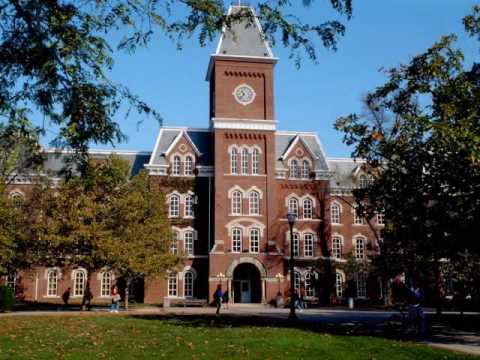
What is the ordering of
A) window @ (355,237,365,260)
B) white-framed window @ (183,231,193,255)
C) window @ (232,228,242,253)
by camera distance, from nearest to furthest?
window @ (232,228,242,253) → white-framed window @ (183,231,193,255) → window @ (355,237,365,260)

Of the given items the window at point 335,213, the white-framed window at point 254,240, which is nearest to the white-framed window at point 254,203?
the white-framed window at point 254,240

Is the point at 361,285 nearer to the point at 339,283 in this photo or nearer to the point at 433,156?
the point at 339,283

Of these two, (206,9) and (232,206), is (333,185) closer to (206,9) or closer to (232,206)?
(232,206)

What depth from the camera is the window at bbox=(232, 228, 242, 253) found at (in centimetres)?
4744

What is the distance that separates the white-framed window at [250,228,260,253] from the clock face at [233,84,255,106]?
36.1 ft

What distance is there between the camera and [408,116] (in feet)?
61.4

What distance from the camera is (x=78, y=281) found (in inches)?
1930

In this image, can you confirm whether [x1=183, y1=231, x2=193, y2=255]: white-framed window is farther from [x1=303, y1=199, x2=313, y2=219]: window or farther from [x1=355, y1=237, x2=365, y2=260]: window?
[x1=355, y1=237, x2=365, y2=260]: window

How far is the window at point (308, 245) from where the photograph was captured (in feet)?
168

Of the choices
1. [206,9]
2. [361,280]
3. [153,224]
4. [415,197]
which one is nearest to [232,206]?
[153,224]

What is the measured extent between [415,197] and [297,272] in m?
32.2

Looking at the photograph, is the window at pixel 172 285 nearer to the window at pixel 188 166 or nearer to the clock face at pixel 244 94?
the window at pixel 188 166

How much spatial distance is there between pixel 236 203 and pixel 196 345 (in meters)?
32.9

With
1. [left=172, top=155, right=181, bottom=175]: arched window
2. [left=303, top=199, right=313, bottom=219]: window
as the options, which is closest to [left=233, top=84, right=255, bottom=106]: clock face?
[left=172, top=155, right=181, bottom=175]: arched window
